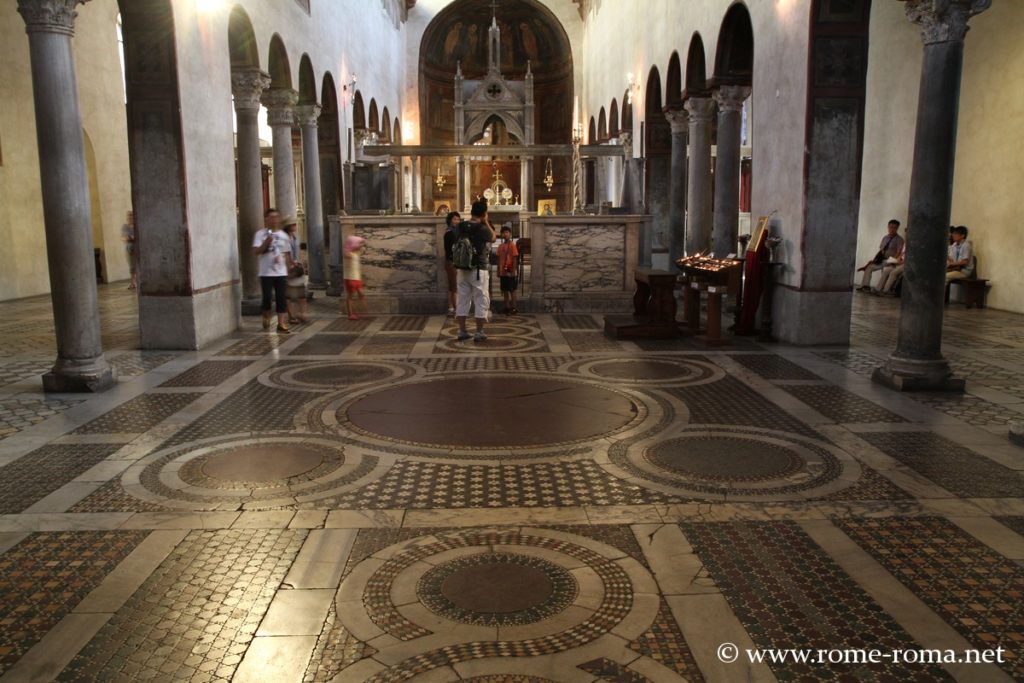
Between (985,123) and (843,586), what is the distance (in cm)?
1270

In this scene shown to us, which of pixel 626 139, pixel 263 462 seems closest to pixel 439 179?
pixel 626 139

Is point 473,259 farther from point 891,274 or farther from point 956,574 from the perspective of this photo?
point 891,274

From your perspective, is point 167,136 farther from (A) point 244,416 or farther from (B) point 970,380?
(B) point 970,380

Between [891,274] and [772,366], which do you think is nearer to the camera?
[772,366]

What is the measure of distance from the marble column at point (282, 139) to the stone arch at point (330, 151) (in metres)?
3.29

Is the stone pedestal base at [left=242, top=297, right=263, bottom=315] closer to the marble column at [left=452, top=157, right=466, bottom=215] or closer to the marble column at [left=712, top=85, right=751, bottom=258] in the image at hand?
the marble column at [left=712, top=85, right=751, bottom=258]

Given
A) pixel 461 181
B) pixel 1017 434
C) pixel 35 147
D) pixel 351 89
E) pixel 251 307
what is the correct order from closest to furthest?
pixel 1017 434 < pixel 251 307 < pixel 35 147 < pixel 351 89 < pixel 461 181

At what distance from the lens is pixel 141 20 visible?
30.1ft

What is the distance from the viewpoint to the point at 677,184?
57.0 feet

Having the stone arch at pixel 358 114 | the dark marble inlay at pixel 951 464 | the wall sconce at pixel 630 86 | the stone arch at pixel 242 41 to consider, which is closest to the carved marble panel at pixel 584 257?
the stone arch at pixel 242 41

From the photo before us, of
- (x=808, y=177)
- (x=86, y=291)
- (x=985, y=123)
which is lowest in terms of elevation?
(x=86, y=291)

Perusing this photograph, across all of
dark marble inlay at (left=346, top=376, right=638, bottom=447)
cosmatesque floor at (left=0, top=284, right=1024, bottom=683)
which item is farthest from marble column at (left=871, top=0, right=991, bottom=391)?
dark marble inlay at (left=346, top=376, right=638, bottom=447)

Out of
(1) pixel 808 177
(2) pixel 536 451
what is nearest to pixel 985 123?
(1) pixel 808 177

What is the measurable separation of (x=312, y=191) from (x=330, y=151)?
2.42 metres
